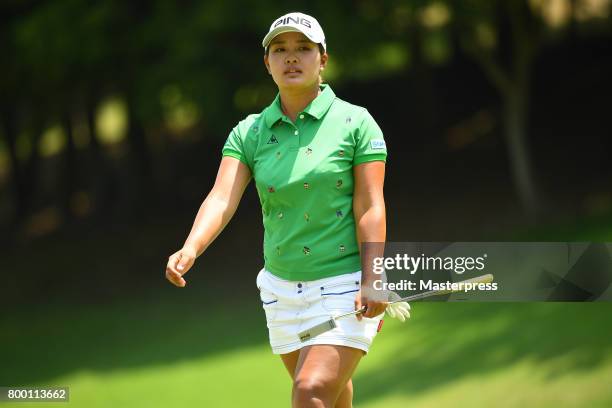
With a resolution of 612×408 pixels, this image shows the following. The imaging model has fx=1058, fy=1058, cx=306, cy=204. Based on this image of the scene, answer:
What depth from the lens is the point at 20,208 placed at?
22.8m

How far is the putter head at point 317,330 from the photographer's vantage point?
13.2ft

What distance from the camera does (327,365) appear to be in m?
3.96

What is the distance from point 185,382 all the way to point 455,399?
12.4ft

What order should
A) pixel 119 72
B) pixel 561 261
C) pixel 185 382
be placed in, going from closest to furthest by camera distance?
pixel 561 261, pixel 185 382, pixel 119 72

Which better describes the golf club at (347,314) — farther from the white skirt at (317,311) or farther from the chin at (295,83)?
the chin at (295,83)

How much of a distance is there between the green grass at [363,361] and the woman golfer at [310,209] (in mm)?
5262

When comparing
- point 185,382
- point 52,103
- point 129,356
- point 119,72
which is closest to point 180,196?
point 52,103

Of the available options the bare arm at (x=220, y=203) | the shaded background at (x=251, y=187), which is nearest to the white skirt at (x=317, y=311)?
the bare arm at (x=220, y=203)

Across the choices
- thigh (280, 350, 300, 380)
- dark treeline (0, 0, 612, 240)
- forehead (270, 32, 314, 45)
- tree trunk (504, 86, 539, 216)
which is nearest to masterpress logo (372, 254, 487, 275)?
thigh (280, 350, 300, 380)

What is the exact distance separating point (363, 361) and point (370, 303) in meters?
8.01

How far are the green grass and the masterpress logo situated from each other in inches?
184

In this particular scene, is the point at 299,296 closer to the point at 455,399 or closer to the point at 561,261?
the point at 561,261

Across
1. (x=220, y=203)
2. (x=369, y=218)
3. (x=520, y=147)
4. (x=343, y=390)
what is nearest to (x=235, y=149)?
(x=220, y=203)

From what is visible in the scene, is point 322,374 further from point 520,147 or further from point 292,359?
point 520,147
